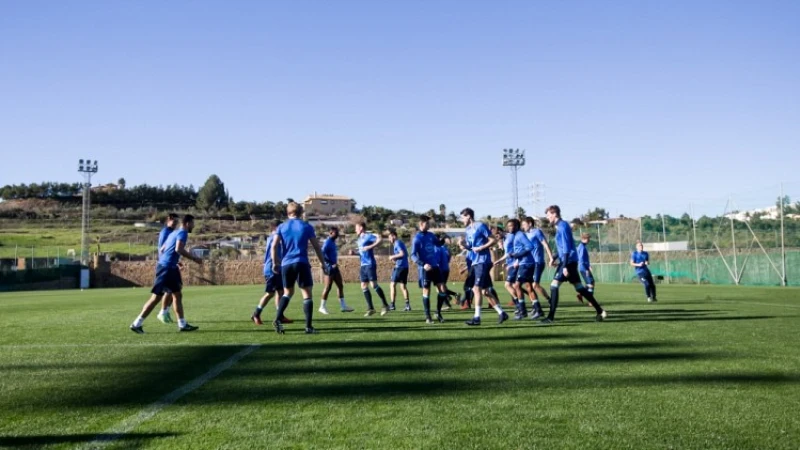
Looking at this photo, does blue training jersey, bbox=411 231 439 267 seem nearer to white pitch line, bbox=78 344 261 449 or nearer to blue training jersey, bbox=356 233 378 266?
blue training jersey, bbox=356 233 378 266

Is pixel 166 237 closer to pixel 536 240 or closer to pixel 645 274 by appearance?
pixel 536 240

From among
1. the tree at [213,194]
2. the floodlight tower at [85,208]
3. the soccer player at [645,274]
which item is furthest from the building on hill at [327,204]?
the soccer player at [645,274]

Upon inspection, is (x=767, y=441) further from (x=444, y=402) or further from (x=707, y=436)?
(x=444, y=402)

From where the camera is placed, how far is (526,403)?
4.83m

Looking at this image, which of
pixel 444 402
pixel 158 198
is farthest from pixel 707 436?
pixel 158 198

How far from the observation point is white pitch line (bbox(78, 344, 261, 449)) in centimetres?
392

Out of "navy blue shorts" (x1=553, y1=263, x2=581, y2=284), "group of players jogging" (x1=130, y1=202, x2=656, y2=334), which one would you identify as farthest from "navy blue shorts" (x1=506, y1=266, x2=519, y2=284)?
"navy blue shorts" (x1=553, y1=263, x2=581, y2=284)

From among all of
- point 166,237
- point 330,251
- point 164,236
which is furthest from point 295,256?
point 330,251

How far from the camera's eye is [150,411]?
4699mm

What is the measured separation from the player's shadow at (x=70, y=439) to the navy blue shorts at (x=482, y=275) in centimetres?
757

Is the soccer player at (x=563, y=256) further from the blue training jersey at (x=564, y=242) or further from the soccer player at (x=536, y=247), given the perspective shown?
the soccer player at (x=536, y=247)

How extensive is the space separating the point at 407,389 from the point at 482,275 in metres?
5.90

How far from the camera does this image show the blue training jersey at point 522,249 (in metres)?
12.5

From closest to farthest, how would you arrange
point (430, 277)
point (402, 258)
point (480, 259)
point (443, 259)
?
1. point (480, 259)
2. point (430, 277)
3. point (402, 258)
4. point (443, 259)
